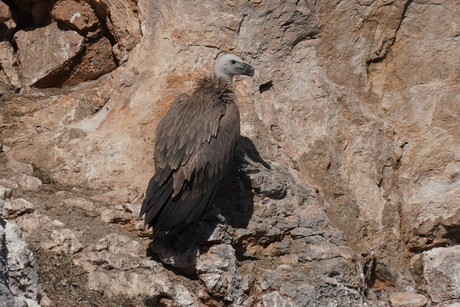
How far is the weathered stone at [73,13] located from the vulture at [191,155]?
6.97ft

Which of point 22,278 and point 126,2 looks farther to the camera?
point 126,2

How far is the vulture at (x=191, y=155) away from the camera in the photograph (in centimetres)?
743

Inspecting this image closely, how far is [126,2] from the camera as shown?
9500 millimetres

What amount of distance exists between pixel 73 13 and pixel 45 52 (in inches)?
20.8

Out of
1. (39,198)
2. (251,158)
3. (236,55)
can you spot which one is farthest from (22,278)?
(236,55)

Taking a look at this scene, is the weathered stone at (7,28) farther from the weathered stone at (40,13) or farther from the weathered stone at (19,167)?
the weathered stone at (19,167)

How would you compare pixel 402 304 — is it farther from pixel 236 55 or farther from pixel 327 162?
pixel 236 55

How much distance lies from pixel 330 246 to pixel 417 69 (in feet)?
7.15

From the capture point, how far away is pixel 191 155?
302 inches

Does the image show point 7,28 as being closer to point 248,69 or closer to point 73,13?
point 73,13

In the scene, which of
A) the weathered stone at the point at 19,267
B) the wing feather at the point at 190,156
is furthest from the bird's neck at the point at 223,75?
the weathered stone at the point at 19,267

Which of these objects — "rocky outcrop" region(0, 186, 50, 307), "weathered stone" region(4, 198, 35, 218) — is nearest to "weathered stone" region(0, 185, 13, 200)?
"weathered stone" region(4, 198, 35, 218)

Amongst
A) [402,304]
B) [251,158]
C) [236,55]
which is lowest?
[402,304]

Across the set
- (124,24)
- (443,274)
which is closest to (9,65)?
(124,24)
